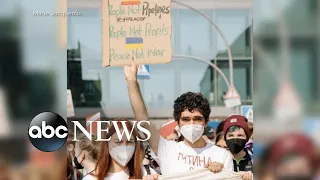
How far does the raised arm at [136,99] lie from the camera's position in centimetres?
327

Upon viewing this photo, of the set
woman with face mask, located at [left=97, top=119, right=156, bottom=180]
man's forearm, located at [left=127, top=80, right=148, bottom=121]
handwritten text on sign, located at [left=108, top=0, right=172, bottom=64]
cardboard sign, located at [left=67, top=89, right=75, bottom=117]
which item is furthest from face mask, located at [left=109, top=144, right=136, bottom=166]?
handwritten text on sign, located at [left=108, top=0, right=172, bottom=64]

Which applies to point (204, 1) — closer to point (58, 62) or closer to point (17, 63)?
point (58, 62)

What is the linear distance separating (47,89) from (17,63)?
0.23 meters

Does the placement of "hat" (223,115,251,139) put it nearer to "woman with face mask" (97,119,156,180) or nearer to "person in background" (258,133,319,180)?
"person in background" (258,133,319,180)

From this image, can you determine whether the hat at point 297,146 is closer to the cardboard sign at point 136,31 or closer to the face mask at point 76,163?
the cardboard sign at point 136,31

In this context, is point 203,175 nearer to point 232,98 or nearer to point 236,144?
point 236,144

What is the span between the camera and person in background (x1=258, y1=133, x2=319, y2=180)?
128 inches

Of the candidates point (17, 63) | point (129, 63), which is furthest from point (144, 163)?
point (17, 63)

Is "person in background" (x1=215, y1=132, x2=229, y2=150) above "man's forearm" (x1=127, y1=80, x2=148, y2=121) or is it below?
below

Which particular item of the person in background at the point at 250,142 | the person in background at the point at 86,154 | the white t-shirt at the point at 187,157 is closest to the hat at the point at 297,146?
the person in background at the point at 250,142

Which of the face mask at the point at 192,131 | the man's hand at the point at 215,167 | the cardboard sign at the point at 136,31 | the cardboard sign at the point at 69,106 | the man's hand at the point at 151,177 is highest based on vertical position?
the cardboard sign at the point at 136,31

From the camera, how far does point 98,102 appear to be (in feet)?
10.7

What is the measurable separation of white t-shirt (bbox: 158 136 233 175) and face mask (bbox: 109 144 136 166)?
0.18 meters

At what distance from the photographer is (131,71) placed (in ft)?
10.8
